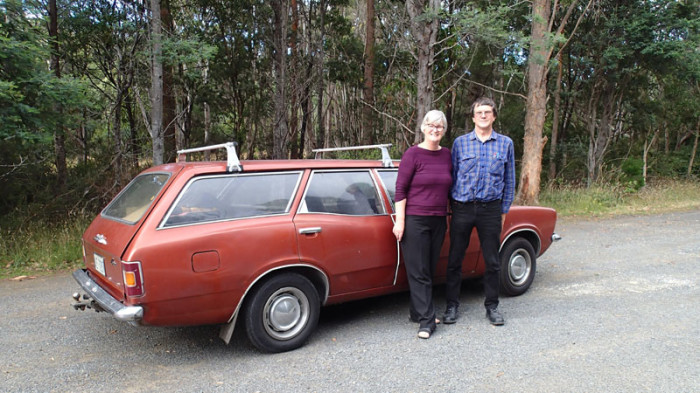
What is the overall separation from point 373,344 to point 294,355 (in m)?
0.67

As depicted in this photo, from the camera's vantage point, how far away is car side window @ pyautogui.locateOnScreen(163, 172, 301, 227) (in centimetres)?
334

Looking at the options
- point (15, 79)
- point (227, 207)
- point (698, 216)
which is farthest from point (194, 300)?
point (698, 216)

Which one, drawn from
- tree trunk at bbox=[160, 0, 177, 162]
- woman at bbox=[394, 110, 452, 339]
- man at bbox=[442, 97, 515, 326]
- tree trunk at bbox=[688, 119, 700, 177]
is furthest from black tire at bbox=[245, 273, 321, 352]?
tree trunk at bbox=[688, 119, 700, 177]

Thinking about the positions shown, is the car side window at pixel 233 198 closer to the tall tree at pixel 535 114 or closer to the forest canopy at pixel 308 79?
the forest canopy at pixel 308 79

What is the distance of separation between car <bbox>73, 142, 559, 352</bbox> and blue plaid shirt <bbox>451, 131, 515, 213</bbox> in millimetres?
687

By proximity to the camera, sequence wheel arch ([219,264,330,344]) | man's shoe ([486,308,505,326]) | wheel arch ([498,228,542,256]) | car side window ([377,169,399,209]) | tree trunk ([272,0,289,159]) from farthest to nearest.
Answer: tree trunk ([272,0,289,159])
wheel arch ([498,228,542,256])
car side window ([377,169,399,209])
man's shoe ([486,308,505,326])
wheel arch ([219,264,330,344])

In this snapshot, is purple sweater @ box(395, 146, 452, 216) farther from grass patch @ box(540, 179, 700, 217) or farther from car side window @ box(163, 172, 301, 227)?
grass patch @ box(540, 179, 700, 217)

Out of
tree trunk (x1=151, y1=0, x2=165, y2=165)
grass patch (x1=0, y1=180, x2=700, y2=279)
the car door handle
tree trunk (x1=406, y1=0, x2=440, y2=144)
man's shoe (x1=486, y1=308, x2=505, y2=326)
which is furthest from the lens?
tree trunk (x1=406, y1=0, x2=440, y2=144)

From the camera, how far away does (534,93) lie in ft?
39.7

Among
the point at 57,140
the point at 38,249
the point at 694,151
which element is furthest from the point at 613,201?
the point at 57,140

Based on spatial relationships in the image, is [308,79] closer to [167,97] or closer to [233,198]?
[167,97]

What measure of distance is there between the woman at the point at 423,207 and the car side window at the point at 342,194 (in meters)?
0.38

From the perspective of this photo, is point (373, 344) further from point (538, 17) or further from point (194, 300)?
point (538, 17)

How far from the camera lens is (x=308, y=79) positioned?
15.1 meters
